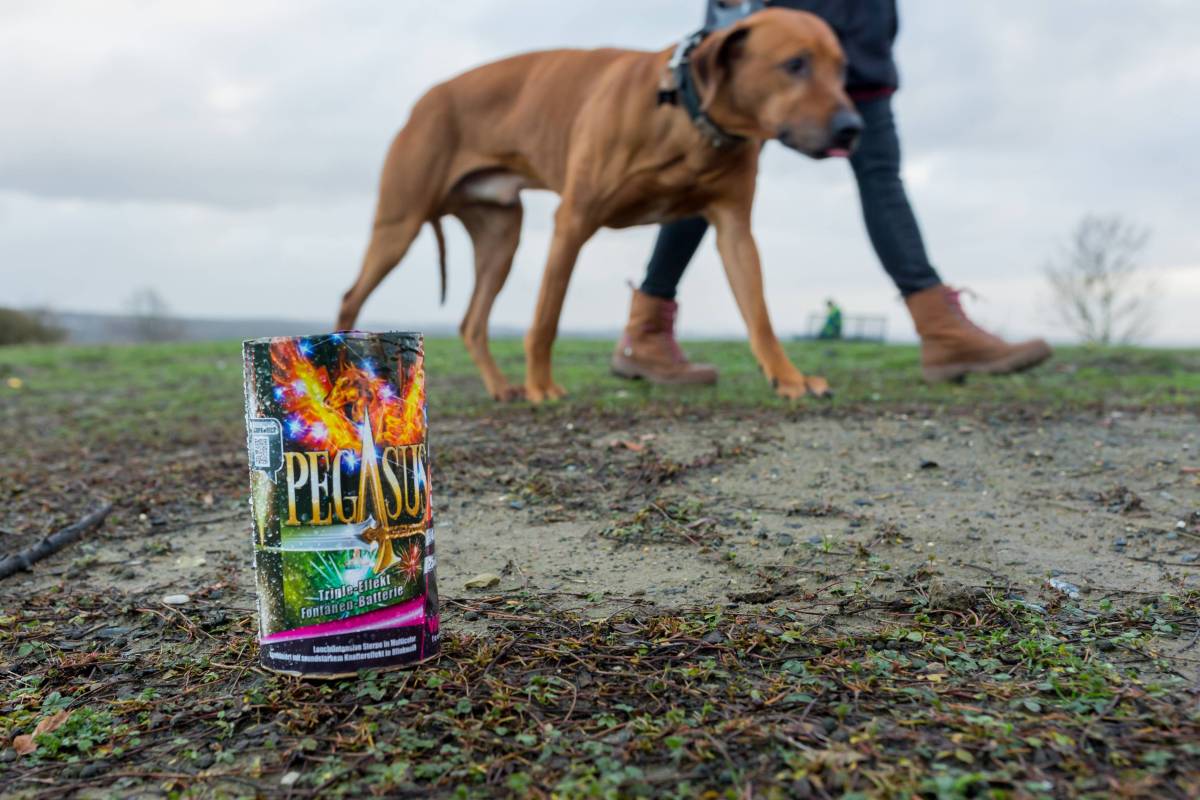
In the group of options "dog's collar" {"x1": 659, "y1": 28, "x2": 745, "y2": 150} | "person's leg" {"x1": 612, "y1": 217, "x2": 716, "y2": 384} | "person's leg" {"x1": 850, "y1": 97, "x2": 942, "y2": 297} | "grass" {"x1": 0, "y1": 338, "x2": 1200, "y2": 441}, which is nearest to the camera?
"dog's collar" {"x1": 659, "y1": 28, "x2": 745, "y2": 150}

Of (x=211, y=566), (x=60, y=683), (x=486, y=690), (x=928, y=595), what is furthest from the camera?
(x=211, y=566)

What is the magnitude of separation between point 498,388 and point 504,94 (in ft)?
5.23

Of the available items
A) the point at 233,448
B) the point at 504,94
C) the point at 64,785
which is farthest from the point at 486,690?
the point at 504,94

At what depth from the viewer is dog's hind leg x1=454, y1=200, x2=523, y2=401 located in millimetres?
5664

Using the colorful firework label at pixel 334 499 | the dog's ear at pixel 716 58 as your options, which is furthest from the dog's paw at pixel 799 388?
the colorful firework label at pixel 334 499

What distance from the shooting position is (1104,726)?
1349 mm

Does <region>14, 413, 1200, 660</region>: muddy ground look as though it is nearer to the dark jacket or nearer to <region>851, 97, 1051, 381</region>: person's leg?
<region>851, 97, 1051, 381</region>: person's leg

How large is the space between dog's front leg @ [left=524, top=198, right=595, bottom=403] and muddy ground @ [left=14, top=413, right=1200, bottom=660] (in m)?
1.07

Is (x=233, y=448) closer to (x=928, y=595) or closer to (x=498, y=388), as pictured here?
(x=498, y=388)

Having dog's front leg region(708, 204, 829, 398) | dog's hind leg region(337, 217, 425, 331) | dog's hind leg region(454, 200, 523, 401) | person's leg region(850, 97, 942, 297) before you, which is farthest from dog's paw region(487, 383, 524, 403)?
person's leg region(850, 97, 942, 297)

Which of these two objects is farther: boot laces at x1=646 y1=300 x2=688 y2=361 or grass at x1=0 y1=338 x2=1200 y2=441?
boot laces at x1=646 y1=300 x2=688 y2=361

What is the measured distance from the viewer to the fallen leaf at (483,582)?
218 centimetres

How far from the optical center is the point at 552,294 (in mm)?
4703

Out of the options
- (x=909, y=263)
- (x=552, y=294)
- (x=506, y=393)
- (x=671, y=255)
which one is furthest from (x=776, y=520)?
(x=671, y=255)
